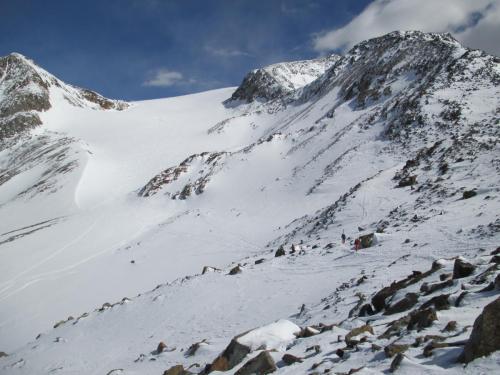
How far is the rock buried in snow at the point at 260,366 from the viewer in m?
8.21

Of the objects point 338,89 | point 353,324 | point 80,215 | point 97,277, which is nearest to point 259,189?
point 97,277

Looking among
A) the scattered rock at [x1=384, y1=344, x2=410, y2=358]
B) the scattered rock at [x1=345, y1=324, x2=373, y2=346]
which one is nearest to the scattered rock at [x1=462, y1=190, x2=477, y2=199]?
the scattered rock at [x1=345, y1=324, x2=373, y2=346]

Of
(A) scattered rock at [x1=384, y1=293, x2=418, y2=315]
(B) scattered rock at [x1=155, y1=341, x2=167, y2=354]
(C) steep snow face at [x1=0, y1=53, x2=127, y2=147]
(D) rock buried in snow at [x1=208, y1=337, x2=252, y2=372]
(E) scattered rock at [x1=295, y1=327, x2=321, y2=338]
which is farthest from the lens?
(C) steep snow face at [x1=0, y1=53, x2=127, y2=147]

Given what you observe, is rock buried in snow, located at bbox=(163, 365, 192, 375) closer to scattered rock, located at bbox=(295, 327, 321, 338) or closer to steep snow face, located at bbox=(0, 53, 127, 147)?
scattered rock, located at bbox=(295, 327, 321, 338)

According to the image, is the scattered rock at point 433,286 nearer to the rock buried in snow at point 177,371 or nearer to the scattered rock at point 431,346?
the scattered rock at point 431,346

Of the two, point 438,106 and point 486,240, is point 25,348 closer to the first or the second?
point 486,240

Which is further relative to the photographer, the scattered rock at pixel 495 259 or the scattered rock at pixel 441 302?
the scattered rock at pixel 495 259

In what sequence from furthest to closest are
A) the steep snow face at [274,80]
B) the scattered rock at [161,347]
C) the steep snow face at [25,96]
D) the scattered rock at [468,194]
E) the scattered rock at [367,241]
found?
the steep snow face at [274,80], the steep snow face at [25,96], the scattered rock at [468,194], the scattered rock at [367,241], the scattered rock at [161,347]

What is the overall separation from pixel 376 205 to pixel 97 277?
2040 cm

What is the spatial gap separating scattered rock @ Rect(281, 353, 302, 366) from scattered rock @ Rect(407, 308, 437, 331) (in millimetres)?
2338

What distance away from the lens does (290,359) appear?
326 inches

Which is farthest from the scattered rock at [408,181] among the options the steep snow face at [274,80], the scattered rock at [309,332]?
the steep snow face at [274,80]

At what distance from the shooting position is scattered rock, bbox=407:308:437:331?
7.43 m

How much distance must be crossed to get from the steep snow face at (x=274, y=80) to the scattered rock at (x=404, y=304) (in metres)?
89.0
